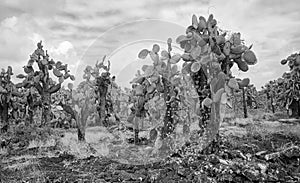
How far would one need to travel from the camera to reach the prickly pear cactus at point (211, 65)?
5578 millimetres

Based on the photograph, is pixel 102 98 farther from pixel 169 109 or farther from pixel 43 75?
pixel 169 109

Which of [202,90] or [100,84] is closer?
[202,90]

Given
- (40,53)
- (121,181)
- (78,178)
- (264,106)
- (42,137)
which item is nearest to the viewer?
(121,181)

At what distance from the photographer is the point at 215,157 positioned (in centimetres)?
509

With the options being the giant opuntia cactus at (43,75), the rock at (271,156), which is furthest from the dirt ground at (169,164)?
the giant opuntia cactus at (43,75)

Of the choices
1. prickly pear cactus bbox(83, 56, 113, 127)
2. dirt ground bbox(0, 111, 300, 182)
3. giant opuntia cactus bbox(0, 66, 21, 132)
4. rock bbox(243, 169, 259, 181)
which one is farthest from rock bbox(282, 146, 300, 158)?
giant opuntia cactus bbox(0, 66, 21, 132)

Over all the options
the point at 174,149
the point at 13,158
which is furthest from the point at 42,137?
the point at 174,149

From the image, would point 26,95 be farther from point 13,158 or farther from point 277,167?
point 277,167

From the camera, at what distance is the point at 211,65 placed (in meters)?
5.66

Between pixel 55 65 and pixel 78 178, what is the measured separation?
8517 millimetres

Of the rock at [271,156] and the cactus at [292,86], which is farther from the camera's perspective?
the cactus at [292,86]

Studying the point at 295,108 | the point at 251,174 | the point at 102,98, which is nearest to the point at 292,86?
the point at 295,108

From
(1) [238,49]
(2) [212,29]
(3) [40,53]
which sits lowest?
(1) [238,49]

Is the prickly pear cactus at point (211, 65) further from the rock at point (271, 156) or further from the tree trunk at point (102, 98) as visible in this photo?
the tree trunk at point (102, 98)
